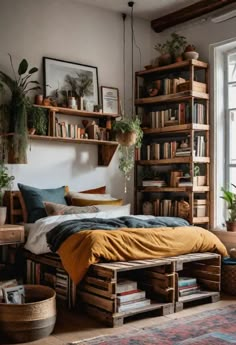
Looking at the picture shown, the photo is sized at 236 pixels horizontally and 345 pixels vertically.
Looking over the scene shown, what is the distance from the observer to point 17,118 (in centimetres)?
488

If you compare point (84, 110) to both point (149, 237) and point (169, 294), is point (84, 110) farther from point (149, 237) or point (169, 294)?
point (169, 294)

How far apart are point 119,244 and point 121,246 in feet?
0.08

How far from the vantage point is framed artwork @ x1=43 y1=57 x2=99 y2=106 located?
538 cm

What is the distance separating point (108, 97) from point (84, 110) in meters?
0.54

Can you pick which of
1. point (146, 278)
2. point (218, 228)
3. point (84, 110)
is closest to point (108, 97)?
point (84, 110)

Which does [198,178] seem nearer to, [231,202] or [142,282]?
[231,202]

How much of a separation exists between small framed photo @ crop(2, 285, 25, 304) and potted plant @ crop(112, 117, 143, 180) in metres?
2.48

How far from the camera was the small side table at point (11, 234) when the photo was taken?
4.32m

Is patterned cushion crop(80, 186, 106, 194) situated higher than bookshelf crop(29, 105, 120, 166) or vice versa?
bookshelf crop(29, 105, 120, 166)

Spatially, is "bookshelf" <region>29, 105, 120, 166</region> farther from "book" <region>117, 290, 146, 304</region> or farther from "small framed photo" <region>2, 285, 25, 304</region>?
"book" <region>117, 290, 146, 304</region>

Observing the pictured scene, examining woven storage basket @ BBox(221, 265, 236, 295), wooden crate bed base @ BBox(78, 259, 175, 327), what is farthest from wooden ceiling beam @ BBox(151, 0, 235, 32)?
wooden crate bed base @ BBox(78, 259, 175, 327)

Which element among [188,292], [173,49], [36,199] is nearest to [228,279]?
[188,292]

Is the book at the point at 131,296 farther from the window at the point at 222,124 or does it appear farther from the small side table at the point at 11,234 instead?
the window at the point at 222,124

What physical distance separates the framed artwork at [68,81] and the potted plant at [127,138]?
1.50 ft
